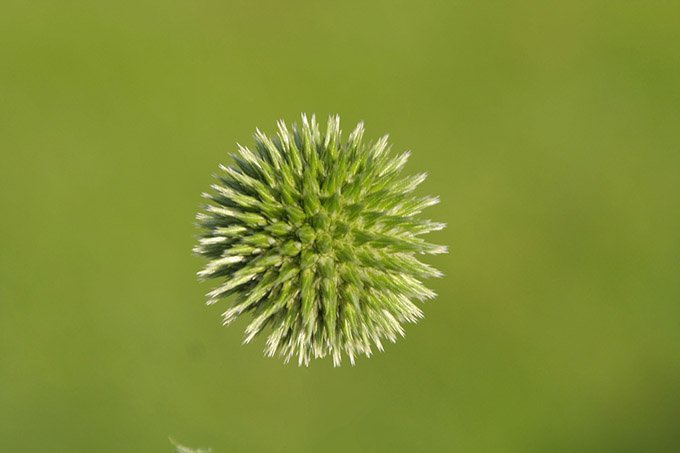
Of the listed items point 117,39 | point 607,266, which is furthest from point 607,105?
point 117,39

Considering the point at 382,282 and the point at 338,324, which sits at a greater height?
the point at 382,282

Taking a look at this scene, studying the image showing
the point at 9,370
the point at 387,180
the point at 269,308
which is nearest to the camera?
the point at 269,308

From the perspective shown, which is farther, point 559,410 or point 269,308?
point 559,410

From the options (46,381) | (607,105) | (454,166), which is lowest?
(46,381)

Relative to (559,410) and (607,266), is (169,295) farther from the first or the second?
(607,266)

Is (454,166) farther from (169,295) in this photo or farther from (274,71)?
(169,295)

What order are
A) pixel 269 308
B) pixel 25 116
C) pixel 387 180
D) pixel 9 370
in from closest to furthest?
pixel 269 308, pixel 387 180, pixel 9 370, pixel 25 116

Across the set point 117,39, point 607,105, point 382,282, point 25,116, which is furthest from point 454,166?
point 25,116
